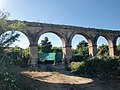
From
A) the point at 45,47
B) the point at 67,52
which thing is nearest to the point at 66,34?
the point at 67,52

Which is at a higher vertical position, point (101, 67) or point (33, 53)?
point (33, 53)

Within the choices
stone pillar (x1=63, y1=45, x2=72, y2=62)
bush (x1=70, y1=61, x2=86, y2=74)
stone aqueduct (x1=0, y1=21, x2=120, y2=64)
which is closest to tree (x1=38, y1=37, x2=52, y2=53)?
stone aqueduct (x1=0, y1=21, x2=120, y2=64)

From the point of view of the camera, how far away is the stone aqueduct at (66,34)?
26.4m

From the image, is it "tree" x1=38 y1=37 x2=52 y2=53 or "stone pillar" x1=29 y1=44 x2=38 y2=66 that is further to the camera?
"tree" x1=38 y1=37 x2=52 y2=53

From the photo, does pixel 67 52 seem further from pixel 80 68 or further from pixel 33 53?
pixel 80 68

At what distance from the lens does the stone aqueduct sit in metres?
26.4

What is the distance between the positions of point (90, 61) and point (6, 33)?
9.02 m

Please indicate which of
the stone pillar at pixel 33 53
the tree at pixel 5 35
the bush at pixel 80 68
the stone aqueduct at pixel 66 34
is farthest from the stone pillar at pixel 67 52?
the tree at pixel 5 35

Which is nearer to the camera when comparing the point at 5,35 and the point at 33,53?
the point at 5,35

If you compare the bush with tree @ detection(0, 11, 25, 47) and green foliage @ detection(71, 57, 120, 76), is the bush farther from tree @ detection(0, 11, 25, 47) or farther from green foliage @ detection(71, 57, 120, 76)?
tree @ detection(0, 11, 25, 47)

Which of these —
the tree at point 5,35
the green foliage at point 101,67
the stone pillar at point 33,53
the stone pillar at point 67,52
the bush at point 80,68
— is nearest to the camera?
the tree at point 5,35

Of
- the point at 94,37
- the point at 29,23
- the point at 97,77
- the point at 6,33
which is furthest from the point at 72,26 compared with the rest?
the point at 6,33

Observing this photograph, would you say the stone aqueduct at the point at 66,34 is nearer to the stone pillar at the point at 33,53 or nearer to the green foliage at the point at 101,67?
the stone pillar at the point at 33,53

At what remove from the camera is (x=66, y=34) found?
1137 inches
